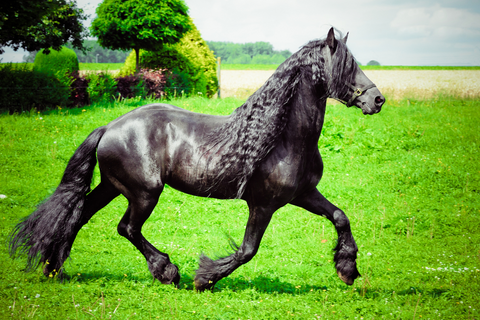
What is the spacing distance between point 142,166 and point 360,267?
119 inches

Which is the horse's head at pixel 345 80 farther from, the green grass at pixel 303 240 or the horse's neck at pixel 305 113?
the green grass at pixel 303 240

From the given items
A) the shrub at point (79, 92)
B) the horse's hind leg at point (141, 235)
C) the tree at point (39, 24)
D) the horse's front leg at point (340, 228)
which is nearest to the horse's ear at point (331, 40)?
the horse's front leg at point (340, 228)

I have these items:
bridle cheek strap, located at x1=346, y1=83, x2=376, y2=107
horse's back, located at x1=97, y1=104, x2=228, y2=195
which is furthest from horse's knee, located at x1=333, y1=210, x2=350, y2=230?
horse's back, located at x1=97, y1=104, x2=228, y2=195

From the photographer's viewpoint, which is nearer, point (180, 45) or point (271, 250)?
point (271, 250)

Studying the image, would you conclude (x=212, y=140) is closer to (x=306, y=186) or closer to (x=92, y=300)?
(x=306, y=186)

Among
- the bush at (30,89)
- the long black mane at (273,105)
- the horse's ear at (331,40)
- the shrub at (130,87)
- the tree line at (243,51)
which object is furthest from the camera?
the tree line at (243,51)

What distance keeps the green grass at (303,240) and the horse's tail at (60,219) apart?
0.23m

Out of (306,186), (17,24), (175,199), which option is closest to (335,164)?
(175,199)

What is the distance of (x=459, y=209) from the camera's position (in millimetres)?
6461

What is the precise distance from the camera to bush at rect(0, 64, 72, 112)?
11531 mm

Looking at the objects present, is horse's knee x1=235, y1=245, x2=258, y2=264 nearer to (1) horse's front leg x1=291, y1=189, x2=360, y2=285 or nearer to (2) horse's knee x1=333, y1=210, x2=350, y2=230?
(1) horse's front leg x1=291, y1=189, x2=360, y2=285

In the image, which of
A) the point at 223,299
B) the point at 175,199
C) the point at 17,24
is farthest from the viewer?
the point at 17,24

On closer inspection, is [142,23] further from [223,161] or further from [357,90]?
[357,90]

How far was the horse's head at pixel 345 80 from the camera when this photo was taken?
3172mm
